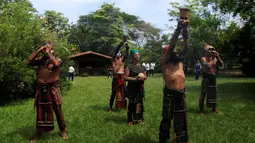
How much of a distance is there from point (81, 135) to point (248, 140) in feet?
12.4

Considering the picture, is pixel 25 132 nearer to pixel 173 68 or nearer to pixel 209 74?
pixel 173 68

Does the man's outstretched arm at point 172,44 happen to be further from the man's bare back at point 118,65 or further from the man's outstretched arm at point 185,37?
the man's bare back at point 118,65

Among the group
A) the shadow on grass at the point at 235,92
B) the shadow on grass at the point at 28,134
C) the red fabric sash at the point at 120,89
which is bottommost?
the shadow on grass at the point at 28,134

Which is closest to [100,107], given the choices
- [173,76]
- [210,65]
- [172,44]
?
[210,65]

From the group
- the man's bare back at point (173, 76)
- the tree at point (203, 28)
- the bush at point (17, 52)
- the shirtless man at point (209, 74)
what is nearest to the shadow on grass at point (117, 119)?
the shirtless man at point (209, 74)

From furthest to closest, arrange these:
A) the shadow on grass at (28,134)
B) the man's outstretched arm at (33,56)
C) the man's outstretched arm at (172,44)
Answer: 1. the shadow on grass at (28,134)
2. the man's outstretched arm at (33,56)
3. the man's outstretched arm at (172,44)

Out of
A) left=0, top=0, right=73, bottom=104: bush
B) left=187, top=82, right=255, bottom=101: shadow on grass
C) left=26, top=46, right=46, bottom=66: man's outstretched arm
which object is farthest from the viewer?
left=187, top=82, right=255, bottom=101: shadow on grass

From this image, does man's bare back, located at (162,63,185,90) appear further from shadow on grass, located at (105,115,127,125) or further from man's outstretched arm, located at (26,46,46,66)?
shadow on grass, located at (105,115,127,125)

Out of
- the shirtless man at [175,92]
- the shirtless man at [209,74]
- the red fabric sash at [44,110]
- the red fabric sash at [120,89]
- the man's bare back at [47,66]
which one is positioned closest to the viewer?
the shirtless man at [175,92]

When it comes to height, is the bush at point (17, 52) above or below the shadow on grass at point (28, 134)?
above

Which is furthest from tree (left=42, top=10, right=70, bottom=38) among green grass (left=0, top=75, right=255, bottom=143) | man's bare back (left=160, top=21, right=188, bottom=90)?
man's bare back (left=160, top=21, right=188, bottom=90)

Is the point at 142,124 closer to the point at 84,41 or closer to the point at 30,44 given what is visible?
the point at 30,44

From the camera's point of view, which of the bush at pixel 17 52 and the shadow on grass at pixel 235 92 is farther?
the shadow on grass at pixel 235 92

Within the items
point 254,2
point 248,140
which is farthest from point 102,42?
point 248,140
